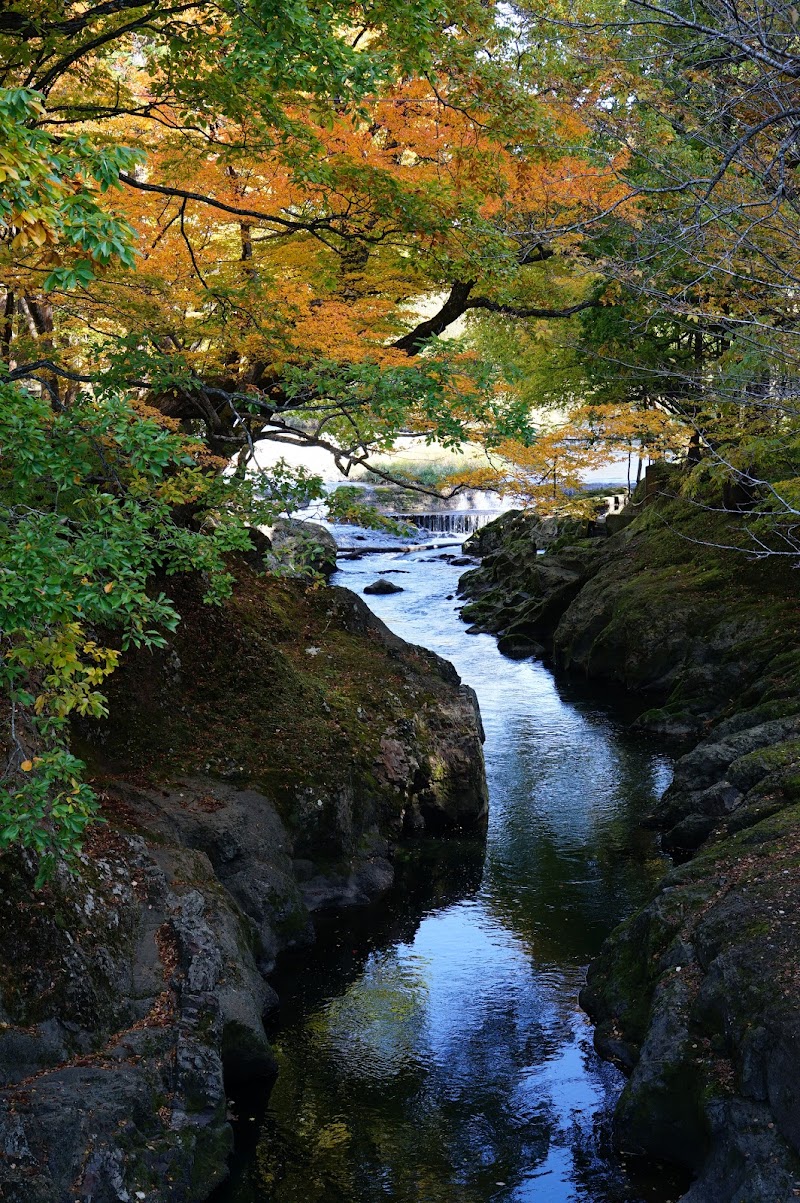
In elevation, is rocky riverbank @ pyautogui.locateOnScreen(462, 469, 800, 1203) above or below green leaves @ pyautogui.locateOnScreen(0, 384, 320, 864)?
below

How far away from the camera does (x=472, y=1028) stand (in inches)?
422

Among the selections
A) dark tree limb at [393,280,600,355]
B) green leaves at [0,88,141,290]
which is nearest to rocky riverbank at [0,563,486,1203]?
dark tree limb at [393,280,600,355]

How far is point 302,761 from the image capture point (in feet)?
45.1

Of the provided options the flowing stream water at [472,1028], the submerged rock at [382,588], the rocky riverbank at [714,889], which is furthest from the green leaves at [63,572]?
the submerged rock at [382,588]

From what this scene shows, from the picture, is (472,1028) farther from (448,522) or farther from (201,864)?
(448,522)

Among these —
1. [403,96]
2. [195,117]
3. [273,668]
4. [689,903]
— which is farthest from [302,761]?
[403,96]

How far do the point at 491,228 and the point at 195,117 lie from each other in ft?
11.2

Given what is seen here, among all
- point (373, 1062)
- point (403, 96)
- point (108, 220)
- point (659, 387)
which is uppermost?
point (403, 96)

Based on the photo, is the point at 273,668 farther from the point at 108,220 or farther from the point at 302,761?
the point at 108,220

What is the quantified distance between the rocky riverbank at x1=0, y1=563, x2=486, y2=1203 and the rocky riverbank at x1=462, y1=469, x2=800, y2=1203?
3496mm

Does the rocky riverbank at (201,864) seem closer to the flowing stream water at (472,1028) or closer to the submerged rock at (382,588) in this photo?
the flowing stream water at (472,1028)

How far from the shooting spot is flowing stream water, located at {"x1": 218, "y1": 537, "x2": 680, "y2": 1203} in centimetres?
849

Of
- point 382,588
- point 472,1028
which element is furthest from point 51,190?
point 382,588

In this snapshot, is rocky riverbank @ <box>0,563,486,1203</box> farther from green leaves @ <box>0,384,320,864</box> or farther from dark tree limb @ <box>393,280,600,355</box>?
dark tree limb @ <box>393,280,600,355</box>
